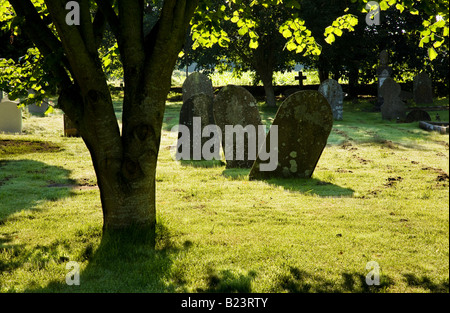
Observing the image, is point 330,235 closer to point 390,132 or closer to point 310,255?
point 310,255

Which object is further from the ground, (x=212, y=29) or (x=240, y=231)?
(x=212, y=29)

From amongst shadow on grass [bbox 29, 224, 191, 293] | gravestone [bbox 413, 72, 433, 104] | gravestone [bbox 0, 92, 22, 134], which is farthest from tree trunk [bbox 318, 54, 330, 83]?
shadow on grass [bbox 29, 224, 191, 293]

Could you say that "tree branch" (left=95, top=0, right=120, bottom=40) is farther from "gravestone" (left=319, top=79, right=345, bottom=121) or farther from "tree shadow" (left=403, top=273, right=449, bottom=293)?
"gravestone" (left=319, top=79, right=345, bottom=121)

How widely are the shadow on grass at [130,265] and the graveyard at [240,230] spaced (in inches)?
0.7

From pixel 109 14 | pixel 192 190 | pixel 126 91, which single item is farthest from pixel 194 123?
pixel 109 14

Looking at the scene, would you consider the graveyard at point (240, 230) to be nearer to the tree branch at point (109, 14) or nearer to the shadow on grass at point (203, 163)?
the shadow on grass at point (203, 163)

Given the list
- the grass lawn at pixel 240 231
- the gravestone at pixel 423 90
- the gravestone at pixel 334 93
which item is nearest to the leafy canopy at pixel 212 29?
the grass lawn at pixel 240 231

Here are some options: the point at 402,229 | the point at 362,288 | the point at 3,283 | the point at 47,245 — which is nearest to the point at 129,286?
the point at 3,283

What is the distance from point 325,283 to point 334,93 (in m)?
19.0

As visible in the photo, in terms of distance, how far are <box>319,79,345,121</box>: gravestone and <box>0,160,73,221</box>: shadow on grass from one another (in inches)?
572

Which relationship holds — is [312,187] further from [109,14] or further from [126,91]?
[109,14]

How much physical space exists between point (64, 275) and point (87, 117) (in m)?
1.82

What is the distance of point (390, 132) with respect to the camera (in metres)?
18.2

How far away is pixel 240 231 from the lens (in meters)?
6.55
